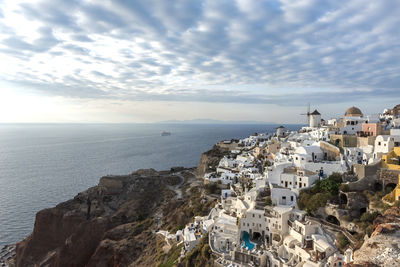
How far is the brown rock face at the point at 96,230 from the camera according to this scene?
1692 inches

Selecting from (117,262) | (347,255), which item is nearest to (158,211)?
(117,262)

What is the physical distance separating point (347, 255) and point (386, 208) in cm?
804

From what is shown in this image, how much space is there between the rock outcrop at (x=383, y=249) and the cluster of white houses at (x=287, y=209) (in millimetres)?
3080

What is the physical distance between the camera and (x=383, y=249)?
647 inches

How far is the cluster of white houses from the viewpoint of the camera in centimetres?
2444

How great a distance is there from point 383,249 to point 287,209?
12.2 meters

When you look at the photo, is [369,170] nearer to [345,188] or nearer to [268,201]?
[345,188]

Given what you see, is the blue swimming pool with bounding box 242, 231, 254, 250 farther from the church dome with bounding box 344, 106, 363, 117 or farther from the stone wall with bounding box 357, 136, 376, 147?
the church dome with bounding box 344, 106, 363, 117

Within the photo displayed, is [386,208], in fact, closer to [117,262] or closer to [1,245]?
[117,262]

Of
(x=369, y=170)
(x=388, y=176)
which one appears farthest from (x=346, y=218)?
(x=388, y=176)

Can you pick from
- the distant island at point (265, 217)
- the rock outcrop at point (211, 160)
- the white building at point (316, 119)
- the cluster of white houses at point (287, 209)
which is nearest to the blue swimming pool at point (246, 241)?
the cluster of white houses at point (287, 209)

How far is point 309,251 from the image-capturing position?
23078 millimetres

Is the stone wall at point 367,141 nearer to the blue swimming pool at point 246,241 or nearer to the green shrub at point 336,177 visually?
the green shrub at point 336,177

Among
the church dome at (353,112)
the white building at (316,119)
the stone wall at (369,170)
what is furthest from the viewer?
the white building at (316,119)
